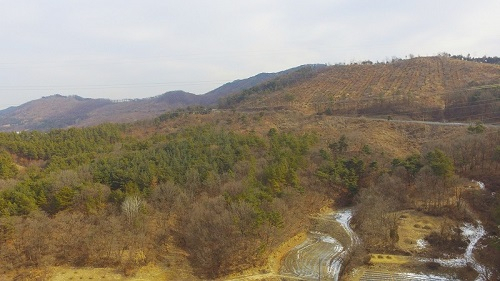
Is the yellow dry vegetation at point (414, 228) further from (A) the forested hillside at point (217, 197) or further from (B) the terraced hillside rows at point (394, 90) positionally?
(B) the terraced hillside rows at point (394, 90)

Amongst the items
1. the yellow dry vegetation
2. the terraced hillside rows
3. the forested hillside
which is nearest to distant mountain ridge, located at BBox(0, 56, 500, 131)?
the terraced hillside rows

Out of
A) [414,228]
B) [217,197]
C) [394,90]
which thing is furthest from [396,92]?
Answer: [217,197]

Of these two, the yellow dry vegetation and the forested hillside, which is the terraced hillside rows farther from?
the yellow dry vegetation

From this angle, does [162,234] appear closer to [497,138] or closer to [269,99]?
[497,138]

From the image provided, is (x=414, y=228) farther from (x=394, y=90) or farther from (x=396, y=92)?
(x=394, y=90)

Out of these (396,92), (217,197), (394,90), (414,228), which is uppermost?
(394,90)

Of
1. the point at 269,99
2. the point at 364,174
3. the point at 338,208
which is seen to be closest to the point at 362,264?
the point at 338,208

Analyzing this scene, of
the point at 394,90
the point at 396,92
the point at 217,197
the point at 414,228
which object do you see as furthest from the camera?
the point at 394,90
